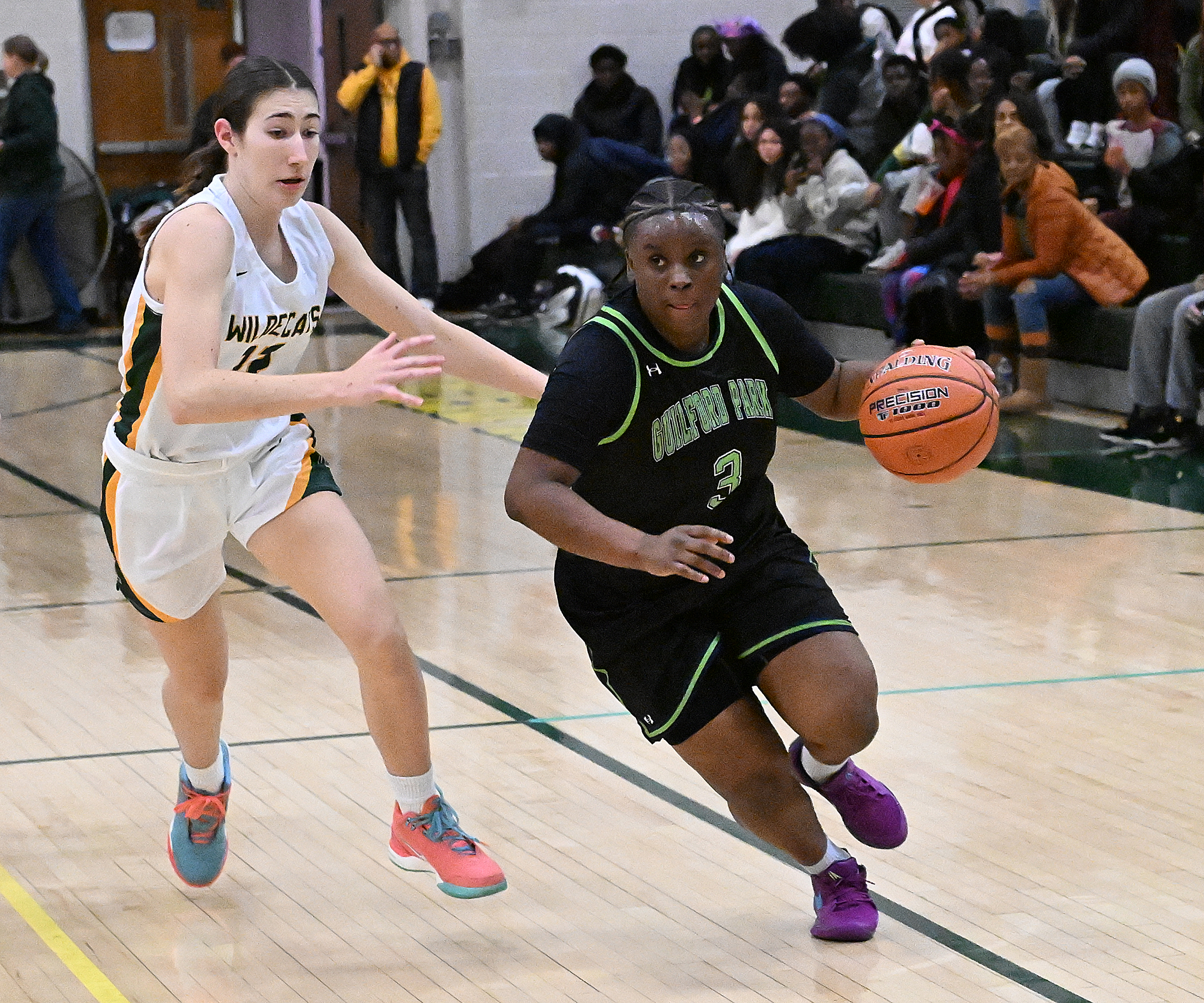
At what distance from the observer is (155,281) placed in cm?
316

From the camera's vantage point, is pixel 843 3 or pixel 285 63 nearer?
pixel 285 63

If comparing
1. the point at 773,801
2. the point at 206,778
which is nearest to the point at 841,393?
the point at 773,801

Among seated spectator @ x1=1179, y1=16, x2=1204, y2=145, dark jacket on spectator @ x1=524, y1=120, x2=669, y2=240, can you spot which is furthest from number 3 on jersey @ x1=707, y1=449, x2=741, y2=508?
dark jacket on spectator @ x1=524, y1=120, x2=669, y2=240

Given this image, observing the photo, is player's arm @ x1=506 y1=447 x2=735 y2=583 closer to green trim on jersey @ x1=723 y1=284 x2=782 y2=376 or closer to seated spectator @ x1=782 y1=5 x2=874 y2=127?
green trim on jersey @ x1=723 y1=284 x2=782 y2=376

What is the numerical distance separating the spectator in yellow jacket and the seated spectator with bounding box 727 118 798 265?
349 cm

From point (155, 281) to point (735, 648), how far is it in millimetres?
1184

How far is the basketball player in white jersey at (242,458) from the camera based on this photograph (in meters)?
3.11

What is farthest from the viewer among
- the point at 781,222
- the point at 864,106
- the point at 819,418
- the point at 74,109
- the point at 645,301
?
the point at 74,109

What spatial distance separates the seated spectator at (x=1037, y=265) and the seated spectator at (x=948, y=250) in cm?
22

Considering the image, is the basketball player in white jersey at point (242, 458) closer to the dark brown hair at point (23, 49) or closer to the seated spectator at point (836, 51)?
the seated spectator at point (836, 51)

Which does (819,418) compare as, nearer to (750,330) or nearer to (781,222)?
(781,222)

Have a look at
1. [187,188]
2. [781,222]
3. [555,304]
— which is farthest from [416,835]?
[555,304]

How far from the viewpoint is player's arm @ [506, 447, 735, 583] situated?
9.32 ft

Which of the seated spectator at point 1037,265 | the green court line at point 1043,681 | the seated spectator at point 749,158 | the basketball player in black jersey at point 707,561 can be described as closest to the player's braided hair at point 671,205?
the basketball player in black jersey at point 707,561
